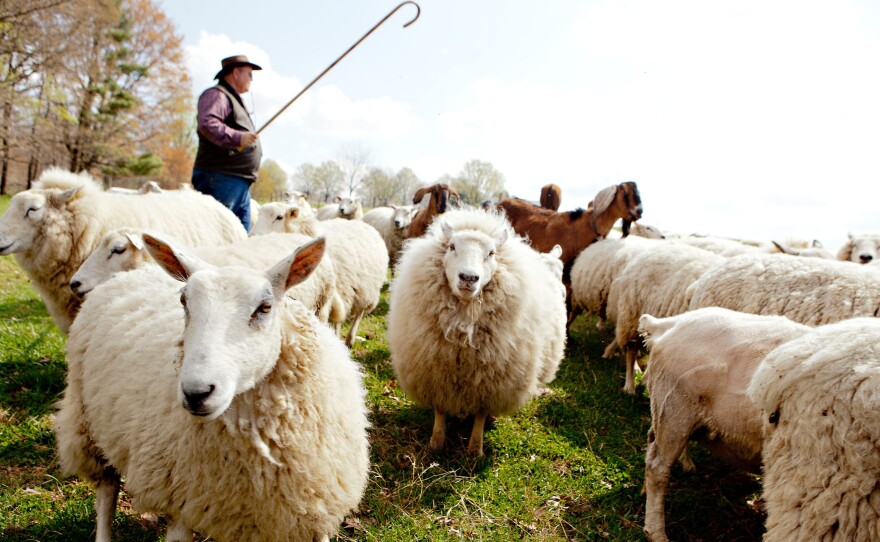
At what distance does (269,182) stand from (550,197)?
167ft

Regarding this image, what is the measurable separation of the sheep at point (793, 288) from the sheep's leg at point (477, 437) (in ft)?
7.96

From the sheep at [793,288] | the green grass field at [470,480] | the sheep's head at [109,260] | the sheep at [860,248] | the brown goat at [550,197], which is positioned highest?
the brown goat at [550,197]

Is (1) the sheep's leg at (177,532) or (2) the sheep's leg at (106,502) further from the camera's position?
(2) the sheep's leg at (106,502)

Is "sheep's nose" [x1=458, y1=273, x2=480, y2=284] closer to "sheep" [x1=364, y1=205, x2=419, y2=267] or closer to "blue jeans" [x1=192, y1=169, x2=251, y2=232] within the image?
"blue jeans" [x1=192, y1=169, x2=251, y2=232]

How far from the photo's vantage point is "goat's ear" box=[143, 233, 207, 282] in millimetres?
2383

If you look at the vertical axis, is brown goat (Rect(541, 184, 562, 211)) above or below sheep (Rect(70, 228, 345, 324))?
above

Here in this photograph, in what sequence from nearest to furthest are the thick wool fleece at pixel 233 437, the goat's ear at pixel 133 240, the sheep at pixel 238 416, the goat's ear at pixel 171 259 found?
the sheep at pixel 238 416 → the thick wool fleece at pixel 233 437 → the goat's ear at pixel 171 259 → the goat's ear at pixel 133 240

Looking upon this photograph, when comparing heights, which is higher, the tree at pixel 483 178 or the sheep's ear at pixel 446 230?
the tree at pixel 483 178

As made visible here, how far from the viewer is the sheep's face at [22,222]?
14.6ft

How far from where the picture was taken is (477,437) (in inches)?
166

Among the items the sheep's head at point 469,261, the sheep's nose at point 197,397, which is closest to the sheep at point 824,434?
the sheep's head at point 469,261

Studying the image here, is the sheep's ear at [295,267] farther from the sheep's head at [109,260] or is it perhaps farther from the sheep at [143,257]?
the sheep's head at [109,260]

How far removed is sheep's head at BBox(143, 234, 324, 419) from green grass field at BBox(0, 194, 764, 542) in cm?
169

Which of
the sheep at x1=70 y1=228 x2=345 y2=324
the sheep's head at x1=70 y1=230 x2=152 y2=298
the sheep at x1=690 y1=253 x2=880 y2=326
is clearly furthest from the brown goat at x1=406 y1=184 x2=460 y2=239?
the sheep's head at x1=70 y1=230 x2=152 y2=298
